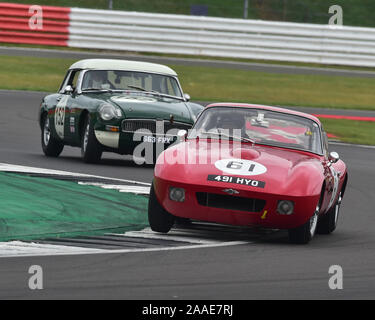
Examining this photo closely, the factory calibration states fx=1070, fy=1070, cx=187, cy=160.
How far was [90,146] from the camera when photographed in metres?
13.6

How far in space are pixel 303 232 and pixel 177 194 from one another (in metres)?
1.09

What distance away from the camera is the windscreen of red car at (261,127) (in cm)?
967

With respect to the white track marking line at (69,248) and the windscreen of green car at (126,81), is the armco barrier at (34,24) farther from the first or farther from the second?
the white track marking line at (69,248)

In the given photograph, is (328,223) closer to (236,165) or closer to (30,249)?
(236,165)

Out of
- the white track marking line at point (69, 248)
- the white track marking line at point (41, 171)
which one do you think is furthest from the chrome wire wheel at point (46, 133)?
the white track marking line at point (69, 248)

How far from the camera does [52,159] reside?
1443 cm

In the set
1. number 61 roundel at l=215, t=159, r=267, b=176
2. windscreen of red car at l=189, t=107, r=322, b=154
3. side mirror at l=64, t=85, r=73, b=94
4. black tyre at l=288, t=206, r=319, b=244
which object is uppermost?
windscreen of red car at l=189, t=107, r=322, b=154

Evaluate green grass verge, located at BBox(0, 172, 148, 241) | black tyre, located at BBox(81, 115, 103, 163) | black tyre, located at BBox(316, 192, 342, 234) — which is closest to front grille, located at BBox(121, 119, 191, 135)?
black tyre, located at BBox(81, 115, 103, 163)

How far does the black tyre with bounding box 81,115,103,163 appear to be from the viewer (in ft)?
44.5

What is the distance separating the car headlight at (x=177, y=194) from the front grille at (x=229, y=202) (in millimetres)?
126

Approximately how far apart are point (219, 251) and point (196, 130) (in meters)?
1.95

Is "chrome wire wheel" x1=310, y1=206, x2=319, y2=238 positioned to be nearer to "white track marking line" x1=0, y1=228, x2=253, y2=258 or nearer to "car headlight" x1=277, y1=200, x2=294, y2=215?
"car headlight" x1=277, y1=200, x2=294, y2=215
